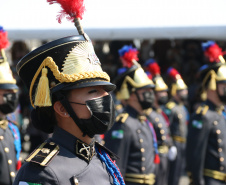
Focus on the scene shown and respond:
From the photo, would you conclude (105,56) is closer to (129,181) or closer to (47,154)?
(129,181)

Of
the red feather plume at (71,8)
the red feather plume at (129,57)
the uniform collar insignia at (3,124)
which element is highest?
the red feather plume at (71,8)

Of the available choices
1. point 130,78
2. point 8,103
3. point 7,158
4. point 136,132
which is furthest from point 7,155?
point 130,78

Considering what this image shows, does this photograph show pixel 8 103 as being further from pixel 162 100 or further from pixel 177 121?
pixel 177 121

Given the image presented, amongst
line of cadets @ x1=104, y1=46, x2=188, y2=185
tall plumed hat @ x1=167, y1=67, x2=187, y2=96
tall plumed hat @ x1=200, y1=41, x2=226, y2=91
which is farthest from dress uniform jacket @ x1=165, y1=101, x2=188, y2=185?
tall plumed hat @ x1=200, y1=41, x2=226, y2=91

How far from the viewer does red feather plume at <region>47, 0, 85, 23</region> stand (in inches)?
119

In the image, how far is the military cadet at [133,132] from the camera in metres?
5.87

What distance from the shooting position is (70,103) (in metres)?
2.85

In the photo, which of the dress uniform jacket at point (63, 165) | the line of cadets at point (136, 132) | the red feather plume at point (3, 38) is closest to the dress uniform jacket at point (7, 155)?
the red feather plume at point (3, 38)

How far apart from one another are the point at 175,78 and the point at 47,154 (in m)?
8.94

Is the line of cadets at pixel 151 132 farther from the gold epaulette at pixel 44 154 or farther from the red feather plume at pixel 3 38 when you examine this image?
the gold epaulette at pixel 44 154

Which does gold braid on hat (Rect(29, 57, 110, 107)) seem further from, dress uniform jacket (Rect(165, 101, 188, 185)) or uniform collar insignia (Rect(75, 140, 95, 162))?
dress uniform jacket (Rect(165, 101, 188, 185))

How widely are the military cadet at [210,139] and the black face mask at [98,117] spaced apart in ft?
11.6

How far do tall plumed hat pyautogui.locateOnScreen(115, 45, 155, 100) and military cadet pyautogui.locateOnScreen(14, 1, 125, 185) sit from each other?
148 inches

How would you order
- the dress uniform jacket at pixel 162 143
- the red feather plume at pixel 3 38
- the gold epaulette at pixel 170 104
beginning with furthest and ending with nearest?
the gold epaulette at pixel 170 104
the dress uniform jacket at pixel 162 143
the red feather plume at pixel 3 38
